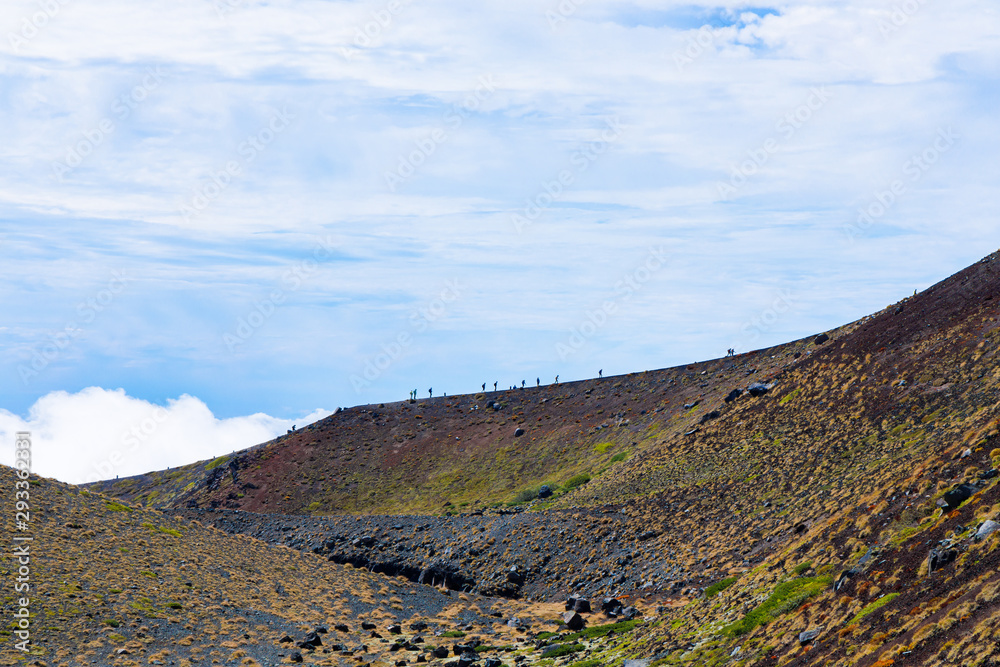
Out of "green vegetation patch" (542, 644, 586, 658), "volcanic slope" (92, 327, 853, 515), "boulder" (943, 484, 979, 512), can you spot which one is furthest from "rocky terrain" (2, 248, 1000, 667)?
"volcanic slope" (92, 327, 853, 515)

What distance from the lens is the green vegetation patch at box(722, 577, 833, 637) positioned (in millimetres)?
28484

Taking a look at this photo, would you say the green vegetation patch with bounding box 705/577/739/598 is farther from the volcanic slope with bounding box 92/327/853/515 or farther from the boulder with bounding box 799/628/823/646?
the volcanic slope with bounding box 92/327/853/515

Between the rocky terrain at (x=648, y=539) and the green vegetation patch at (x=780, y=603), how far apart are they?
0.10 metres

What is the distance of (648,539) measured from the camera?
2248 inches

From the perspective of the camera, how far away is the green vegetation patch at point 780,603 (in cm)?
2848

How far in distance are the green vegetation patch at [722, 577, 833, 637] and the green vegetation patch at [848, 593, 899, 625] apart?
4526mm

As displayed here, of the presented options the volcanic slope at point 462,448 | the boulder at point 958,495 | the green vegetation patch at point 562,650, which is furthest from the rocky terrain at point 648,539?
the volcanic slope at point 462,448

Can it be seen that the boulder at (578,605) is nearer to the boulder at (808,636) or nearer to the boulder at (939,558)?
the boulder at (808,636)

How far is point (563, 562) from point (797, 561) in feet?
89.4

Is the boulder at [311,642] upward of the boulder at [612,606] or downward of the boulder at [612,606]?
upward

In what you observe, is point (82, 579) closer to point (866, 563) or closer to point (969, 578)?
point (866, 563)

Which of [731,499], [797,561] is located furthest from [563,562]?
[797,561]

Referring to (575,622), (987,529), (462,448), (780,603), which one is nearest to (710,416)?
(575,622)

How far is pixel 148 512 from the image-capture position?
61688mm
